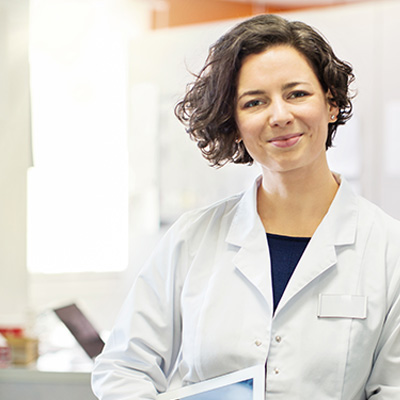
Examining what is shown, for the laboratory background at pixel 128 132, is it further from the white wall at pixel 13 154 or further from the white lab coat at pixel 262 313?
the white lab coat at pixel 262 313

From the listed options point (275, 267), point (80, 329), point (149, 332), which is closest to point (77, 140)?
point (80, 329)

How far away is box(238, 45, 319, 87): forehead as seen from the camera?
4.68 ft

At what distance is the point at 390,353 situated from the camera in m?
1.39

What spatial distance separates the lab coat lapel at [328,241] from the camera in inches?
56.4

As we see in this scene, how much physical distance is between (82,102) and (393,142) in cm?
229

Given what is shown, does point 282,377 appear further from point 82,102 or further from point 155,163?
point 82,102

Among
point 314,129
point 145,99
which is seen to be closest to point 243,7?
point 145,99

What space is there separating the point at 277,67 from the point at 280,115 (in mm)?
125

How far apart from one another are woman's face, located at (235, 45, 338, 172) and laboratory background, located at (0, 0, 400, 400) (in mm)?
2033

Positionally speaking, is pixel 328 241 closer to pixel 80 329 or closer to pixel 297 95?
pixel 297 95

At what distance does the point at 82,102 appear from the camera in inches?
182

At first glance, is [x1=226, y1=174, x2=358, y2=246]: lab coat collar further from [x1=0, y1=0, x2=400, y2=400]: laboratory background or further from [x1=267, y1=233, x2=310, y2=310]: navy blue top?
[x1=0, y1=0, x2=400, y2=400]: laboratory background

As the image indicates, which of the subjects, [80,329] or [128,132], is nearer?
[80,329]

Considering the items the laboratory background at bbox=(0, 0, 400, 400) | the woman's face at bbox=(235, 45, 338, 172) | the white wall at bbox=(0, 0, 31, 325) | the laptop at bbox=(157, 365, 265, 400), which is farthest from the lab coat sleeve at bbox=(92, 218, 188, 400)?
the laboratory background at bbox=(0, 0, 400, 400)
